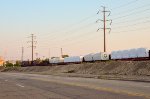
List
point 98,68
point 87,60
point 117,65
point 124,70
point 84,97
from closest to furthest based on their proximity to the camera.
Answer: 1. point 84,97
2. point 124,70
3. point 117,65
4. point 98,68
5. point 87,60

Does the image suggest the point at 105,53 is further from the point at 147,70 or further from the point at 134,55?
the point at 147,70

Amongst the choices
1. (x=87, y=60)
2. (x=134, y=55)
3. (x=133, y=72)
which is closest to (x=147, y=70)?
(x=133, y=72)

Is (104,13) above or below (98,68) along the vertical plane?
above

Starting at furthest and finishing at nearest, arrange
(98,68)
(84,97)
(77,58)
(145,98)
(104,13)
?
(77,58) < (104,13) < (98,68) < (84,97) < (145,98)

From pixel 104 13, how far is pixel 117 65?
1895 cm

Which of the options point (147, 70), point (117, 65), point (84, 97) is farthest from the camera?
point (117, 65)

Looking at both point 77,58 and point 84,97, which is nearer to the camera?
point 84,97

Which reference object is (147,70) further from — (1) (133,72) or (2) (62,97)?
(2) (62,97)

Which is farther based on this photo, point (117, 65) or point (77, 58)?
point (77, 58)

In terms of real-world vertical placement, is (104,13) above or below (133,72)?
above

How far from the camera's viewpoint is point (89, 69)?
70375 mm

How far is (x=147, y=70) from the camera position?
49.0 metres

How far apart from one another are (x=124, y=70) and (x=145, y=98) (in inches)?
1559

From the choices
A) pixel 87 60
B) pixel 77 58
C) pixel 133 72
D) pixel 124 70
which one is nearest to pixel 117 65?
pixel 124 70
